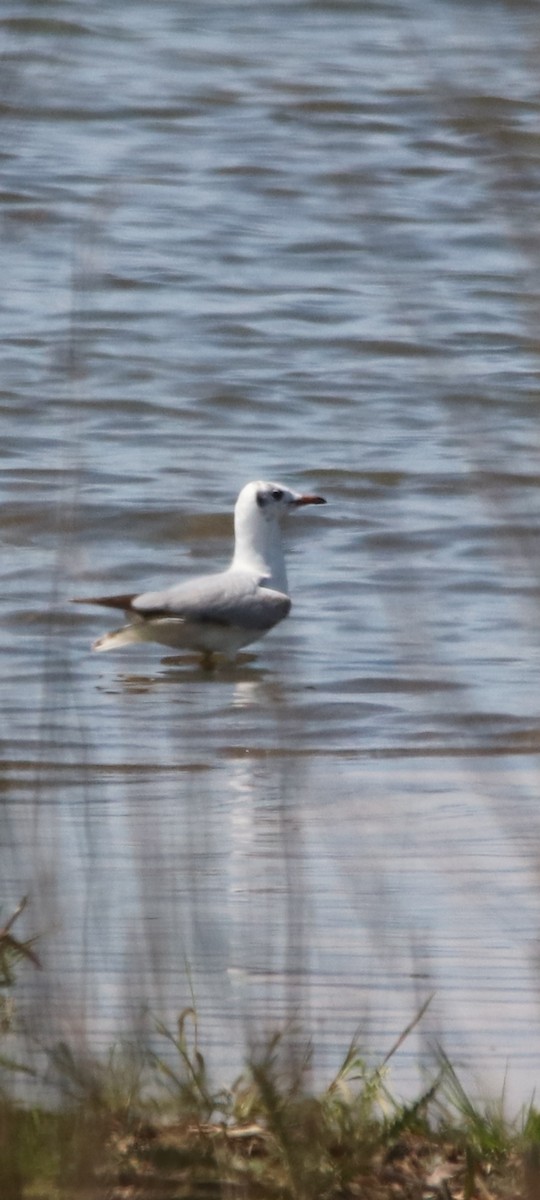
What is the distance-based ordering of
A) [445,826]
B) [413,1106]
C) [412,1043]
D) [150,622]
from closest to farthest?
[413,1106] → [412,1043] → [445,826] → [150,622]

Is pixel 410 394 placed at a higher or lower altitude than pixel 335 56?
lower

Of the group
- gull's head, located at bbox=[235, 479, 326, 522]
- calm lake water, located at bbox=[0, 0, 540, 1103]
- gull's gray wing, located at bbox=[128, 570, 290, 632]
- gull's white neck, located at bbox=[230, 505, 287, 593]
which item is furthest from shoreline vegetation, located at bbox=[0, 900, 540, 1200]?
gull's head, located at bbox=[235, 479, 326, 522]

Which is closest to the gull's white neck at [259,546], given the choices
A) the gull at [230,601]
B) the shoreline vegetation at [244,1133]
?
the gull at [230,601]

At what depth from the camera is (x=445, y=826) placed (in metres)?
4.77

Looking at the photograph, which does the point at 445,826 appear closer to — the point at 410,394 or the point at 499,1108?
the point at 499,1108

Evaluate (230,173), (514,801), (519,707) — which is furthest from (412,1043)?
(230,173)

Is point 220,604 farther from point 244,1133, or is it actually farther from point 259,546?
point 244,1133

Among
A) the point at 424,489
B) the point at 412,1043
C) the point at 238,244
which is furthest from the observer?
the point at 238,244

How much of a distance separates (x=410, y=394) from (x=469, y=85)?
8.81 metres

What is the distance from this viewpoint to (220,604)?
7910 mm

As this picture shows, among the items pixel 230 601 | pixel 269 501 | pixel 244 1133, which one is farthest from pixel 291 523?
pixel 244 1133

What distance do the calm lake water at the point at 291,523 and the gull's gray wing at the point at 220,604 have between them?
189 mm

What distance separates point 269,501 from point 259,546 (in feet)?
0.63

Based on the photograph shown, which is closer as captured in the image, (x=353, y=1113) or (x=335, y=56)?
(x=353, y=1113)
